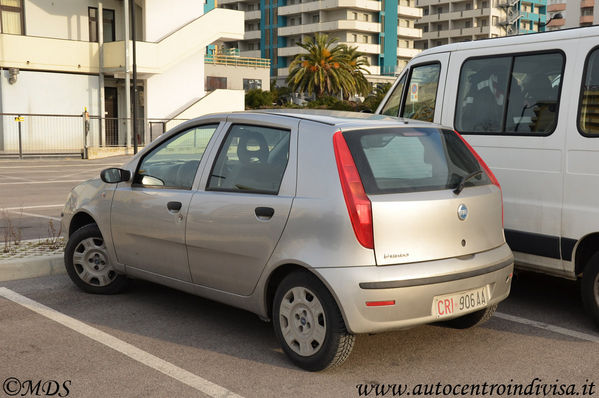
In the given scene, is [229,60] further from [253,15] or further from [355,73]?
[253,15]

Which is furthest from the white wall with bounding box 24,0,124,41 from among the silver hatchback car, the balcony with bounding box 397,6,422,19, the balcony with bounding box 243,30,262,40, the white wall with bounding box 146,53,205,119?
the balcony with bounding box 397,6,422,19

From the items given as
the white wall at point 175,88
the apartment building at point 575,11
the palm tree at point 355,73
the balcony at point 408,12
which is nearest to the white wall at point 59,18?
the white wall at point 175,88

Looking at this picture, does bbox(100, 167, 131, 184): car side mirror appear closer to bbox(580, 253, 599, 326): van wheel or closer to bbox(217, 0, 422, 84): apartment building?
bbox(580, 253, 599, 326): van wheel

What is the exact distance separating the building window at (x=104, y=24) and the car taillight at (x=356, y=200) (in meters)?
33.3

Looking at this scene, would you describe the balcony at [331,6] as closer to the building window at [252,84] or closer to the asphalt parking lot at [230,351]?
the building window at [252,84]

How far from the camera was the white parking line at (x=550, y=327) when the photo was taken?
17.3ft

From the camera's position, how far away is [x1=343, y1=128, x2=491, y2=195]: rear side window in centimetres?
447

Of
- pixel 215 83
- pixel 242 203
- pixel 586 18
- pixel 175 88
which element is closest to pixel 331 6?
pixel 215 83

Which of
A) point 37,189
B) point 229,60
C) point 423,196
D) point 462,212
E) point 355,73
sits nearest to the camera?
point 423,196

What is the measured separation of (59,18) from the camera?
3409 centimetres

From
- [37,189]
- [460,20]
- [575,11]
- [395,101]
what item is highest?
Result: [575,11]

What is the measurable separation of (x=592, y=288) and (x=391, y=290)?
201 centimetres

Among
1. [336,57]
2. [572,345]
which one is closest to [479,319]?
[572,345]

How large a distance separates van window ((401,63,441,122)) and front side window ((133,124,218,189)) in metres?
2.38
